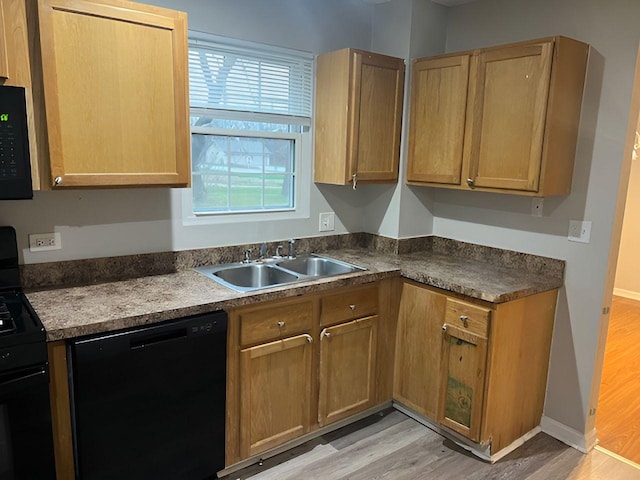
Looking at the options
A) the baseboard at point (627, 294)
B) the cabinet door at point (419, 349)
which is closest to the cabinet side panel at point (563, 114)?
the cabinet door at point (419, 349)

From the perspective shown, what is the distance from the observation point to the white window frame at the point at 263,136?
2.58 metres

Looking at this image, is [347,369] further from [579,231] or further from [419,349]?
[579,231]

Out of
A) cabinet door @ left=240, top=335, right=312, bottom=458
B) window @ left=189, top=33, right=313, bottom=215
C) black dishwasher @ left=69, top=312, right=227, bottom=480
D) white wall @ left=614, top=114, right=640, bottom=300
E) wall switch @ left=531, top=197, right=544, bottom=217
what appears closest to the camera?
black dishwasher @ left=69, top=312, right=227, bottom=480

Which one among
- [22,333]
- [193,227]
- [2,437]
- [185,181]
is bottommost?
[2,437]

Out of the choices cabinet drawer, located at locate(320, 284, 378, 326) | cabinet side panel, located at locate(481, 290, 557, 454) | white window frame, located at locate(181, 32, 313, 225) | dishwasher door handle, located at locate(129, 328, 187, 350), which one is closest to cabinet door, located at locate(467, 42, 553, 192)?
cabinet side panel, located at locate(481, 290, 557, 454)

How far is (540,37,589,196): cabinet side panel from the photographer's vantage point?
7.64 feet

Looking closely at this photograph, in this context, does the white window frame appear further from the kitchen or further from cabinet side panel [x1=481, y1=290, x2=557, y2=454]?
cabinet side panel [x1=481, y1=290, x2=557, y2=454]

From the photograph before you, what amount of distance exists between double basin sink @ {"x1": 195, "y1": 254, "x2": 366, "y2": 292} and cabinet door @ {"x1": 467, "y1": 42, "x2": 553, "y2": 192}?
3.06 feet

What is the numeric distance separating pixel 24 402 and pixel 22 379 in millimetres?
82

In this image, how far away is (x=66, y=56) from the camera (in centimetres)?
183

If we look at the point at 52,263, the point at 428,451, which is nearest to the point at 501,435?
the point at 428,451

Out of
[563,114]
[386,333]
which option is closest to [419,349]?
[386,333]

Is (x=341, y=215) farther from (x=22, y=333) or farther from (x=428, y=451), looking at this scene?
(x=22, y=333)

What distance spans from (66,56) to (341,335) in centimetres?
182
